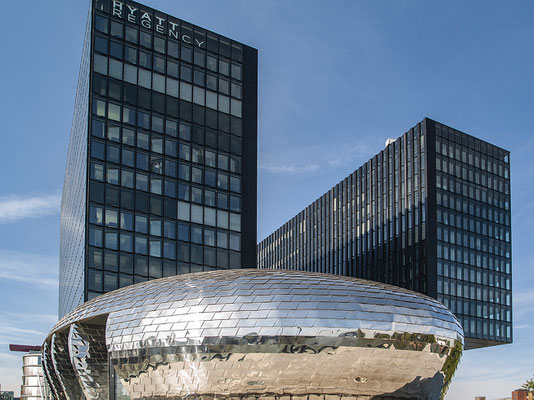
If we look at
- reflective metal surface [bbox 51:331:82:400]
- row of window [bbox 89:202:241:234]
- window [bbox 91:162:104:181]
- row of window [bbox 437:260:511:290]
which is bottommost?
reflective metal surface [bbox 51:331:82:400]

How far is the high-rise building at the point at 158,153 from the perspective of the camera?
217 feet

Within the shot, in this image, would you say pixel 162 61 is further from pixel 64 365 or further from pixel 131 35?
pixel 64 365

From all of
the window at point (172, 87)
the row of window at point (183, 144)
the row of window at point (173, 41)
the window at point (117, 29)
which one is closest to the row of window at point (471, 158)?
the row of window at point (173, 41)

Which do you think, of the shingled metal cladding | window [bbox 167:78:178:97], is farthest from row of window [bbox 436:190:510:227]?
the shingled metal cladding

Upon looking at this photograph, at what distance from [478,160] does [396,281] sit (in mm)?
24626

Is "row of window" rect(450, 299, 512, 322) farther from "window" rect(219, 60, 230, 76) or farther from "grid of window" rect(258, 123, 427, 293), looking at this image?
"window" rect(219, 60, 230, 76)

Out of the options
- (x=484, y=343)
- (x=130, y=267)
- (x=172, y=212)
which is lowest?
(x=484, y=343)

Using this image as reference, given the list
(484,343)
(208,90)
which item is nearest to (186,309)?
(208,90)

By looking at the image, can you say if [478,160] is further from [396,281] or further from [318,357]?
[318,357]

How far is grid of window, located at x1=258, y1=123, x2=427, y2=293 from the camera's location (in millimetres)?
106438

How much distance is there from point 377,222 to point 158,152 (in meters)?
55.6

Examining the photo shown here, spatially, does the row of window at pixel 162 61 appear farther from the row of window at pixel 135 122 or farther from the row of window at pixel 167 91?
the row of window at pixel 135 122

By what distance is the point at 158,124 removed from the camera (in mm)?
71625

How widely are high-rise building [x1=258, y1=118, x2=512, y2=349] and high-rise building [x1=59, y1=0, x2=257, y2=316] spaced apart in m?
38.5
